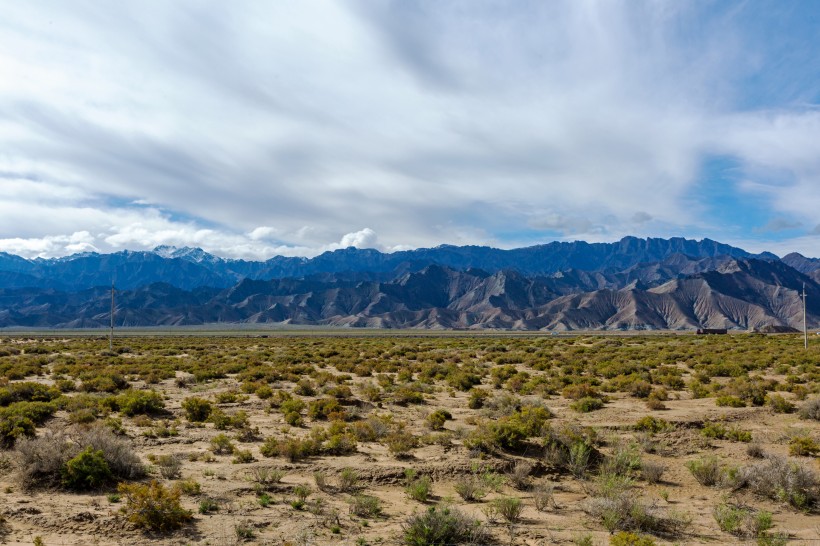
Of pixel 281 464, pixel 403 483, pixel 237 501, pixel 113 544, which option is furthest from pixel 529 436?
pixel 113 544

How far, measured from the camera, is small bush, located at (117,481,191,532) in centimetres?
851

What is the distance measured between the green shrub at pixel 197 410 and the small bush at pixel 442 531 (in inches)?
430

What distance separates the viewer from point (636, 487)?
11031 millimetres

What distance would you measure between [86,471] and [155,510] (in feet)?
9.39

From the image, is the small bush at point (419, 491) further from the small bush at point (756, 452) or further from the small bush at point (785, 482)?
the small bush at point (756, 452)

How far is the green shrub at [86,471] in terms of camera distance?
10203 mm

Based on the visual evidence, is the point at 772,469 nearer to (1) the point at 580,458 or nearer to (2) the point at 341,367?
(1) the point at 580,458

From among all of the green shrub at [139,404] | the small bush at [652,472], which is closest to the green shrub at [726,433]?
the small bush at [652,472]

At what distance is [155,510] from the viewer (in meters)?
8.59

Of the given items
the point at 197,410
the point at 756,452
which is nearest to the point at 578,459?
the point at 756,452

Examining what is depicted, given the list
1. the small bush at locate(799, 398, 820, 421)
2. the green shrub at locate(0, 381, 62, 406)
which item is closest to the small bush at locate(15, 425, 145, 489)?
the green shrub at locate(0, 381, 62, 406)

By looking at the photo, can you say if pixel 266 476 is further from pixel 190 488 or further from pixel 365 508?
Answer: pixel 365 508

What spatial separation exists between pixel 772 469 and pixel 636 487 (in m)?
2.72

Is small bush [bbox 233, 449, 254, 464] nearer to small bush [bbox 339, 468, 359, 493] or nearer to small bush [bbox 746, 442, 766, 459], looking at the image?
small bush [bbox 339, 468, 359, 493]
